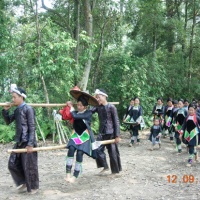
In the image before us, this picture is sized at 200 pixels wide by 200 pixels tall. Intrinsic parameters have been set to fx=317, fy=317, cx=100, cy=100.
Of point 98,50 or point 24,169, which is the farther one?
point 98,50

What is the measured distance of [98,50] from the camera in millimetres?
14344

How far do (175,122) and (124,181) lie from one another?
4.63 m

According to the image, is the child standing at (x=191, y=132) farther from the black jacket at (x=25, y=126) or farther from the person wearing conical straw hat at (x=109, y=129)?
the black jacket at (x=25, y=126)

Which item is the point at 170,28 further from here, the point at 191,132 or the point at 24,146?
the point at 24,146

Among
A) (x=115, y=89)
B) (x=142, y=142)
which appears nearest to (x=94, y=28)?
(x=115, y=89)

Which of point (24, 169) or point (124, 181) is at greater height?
point (24, 169)

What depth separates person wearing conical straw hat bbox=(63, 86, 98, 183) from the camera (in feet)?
19.3

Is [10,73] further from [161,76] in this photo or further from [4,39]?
[161,76]

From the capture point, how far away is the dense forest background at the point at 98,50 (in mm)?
11094

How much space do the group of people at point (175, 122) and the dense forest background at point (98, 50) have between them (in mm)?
2294

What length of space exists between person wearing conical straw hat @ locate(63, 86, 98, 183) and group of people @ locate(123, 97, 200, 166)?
3.27 meters

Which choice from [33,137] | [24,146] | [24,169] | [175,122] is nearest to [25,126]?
[33,137]

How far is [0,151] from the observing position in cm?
990

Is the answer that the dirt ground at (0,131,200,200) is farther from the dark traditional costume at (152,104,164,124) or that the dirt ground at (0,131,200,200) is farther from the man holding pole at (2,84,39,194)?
the dark traditional costume at (152,104,164,124)
